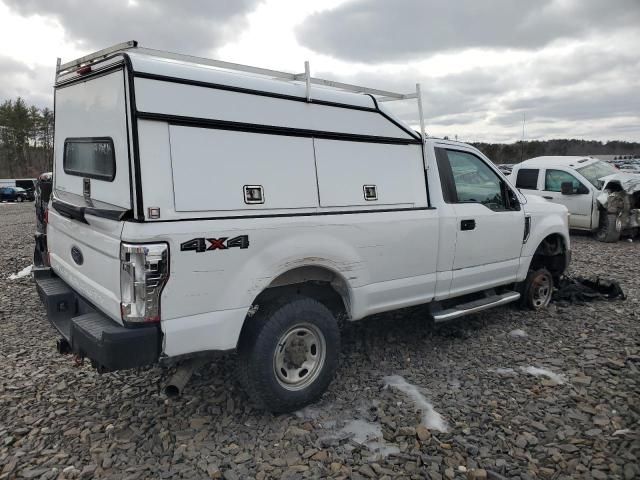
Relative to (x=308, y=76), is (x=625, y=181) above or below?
below

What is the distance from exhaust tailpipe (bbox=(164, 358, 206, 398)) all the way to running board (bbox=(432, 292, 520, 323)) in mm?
2240

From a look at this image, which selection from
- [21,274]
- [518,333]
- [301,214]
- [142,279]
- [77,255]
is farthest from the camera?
[21,274]

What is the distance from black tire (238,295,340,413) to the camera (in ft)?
10.8

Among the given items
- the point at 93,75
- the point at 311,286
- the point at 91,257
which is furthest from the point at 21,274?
the point at 311,286

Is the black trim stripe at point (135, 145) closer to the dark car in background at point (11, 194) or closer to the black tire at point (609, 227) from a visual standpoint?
the black tire at point (609, 227)

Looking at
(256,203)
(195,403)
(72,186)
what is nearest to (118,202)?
(256,203)

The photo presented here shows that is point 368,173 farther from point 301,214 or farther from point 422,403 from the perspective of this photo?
point 422,403

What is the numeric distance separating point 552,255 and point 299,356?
400cm

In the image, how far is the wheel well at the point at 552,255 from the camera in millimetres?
6027

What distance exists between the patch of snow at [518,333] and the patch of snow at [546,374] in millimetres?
816

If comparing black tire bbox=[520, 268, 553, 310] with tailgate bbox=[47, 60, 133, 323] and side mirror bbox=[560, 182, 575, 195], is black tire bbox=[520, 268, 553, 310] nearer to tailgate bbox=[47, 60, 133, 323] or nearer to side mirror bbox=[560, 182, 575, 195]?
tailgate bbox=[47, 60, 133, 323]

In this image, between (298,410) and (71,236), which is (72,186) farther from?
(298,410)

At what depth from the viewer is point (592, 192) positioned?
1102cm

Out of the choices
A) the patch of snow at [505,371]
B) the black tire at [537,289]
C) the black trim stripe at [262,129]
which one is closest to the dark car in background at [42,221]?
the black trim stripe at [262,129]
